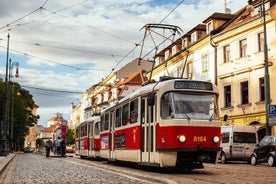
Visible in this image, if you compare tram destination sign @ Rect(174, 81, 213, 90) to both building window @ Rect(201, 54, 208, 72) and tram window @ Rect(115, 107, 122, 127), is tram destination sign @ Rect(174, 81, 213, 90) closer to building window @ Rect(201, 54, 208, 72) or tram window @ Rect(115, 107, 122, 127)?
tram window @ Rect(115, 107, 122, 127)

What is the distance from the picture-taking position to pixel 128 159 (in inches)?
720

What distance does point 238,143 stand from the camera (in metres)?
27.1

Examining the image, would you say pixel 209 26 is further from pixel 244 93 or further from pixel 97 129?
pixel 97 129

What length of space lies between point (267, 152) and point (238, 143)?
4.12 meters

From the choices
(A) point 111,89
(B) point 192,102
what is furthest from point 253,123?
(A) point 111,89

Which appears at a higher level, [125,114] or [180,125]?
[125,114]

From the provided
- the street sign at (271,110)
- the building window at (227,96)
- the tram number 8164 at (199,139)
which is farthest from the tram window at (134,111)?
the building window at (227,96)

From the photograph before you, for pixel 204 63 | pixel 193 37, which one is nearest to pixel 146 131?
pixel 204 63

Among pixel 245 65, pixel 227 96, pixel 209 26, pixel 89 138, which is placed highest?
pixel 209 26

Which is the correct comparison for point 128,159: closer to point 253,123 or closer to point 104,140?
point 104,140

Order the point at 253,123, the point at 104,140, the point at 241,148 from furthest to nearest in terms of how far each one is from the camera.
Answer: the point at 253,123, the point at 241,148, the point at 104,140

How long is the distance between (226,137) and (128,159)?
425 inches

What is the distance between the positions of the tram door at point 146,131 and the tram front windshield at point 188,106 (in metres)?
0.95

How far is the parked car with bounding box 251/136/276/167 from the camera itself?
22372mm
